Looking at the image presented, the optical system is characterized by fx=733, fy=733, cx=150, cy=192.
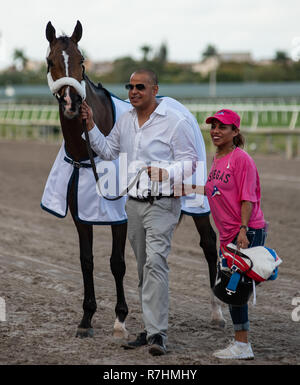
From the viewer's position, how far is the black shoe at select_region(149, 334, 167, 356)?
4715 mm

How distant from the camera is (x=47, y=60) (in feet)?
17.2

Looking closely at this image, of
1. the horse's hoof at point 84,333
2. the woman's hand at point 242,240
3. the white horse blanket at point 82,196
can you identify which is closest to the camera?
the woman's hand at point 242,240

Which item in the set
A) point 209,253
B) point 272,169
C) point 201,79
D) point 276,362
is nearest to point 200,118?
point 272,169

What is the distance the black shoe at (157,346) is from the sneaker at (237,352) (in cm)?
35

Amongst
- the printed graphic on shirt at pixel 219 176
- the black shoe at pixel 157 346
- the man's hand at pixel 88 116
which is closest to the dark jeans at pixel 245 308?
the printed graphic on shirt at pixel 219 176

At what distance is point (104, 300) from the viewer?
634 centimetres

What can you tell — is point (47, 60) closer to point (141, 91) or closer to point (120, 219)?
point (141, 91)

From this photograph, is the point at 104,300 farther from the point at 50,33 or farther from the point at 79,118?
the point at 50,33

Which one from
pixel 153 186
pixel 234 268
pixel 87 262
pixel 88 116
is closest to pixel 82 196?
pixel 87 262

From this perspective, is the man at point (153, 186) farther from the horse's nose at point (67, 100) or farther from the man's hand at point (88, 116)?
the horse's nose at point (67, 100)

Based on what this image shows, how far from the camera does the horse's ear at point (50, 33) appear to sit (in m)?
5.29

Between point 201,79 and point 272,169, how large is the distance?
84.3m

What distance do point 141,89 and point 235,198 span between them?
0.97 meters

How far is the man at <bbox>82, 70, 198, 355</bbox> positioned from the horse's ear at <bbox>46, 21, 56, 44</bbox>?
2.56 ft
